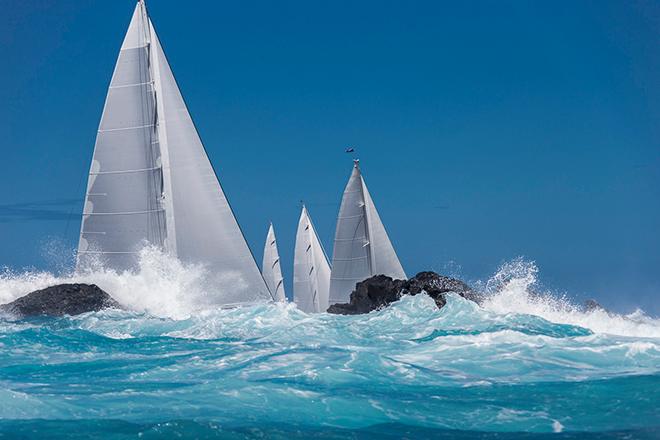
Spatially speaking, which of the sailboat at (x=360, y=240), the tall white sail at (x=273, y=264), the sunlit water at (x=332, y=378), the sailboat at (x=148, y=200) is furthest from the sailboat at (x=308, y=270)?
the sunlit water at (x=332, y=378)

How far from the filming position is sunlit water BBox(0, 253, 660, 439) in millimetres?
Answer: 8852

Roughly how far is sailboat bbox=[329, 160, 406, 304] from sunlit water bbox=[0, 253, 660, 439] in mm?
15395

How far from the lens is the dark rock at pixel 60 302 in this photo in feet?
76.3

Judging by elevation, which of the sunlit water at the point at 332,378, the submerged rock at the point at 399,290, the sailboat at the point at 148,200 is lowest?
the sunlit water at the point at 332,378

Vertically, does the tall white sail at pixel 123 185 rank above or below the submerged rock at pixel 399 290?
above

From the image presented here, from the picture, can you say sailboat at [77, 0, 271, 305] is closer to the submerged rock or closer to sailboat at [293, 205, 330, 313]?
the submerged rock

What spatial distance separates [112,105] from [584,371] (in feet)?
65.1

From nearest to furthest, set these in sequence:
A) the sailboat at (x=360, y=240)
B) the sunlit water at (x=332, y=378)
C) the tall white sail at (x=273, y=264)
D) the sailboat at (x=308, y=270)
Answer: the sunlit water at (x=332, y=378)
the sailboat at (x=360, y=240)
the sailboat at (x=308, y=270)
the tall white sail at (x=273, y=264)

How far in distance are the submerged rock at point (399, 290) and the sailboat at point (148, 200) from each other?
3529 millimetres

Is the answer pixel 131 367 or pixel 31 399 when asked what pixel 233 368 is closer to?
pixel 131 367

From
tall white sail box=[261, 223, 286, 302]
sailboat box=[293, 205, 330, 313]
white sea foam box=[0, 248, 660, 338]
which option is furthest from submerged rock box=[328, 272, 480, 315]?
tall white sail box=[261, 223, 286, 302]

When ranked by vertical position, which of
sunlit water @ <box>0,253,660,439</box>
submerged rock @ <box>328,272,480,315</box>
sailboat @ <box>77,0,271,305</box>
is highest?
sailboat @ <box>77,0,271,305</box>

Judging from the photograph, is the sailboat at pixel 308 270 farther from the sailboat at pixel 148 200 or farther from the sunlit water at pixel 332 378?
the sunlit water at pixel 332 378

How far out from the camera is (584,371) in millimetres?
12289
